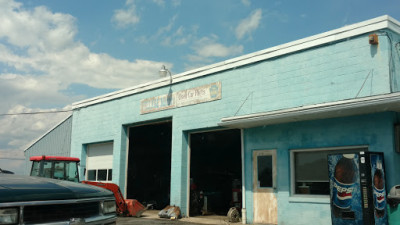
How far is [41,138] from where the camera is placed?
82.2ft

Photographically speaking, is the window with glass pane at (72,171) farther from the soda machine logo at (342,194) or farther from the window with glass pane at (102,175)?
the soda machine logo at (342,194)

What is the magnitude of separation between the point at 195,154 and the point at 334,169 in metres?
11.6

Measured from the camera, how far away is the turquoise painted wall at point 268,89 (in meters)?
10.8

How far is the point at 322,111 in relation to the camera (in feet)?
34.7

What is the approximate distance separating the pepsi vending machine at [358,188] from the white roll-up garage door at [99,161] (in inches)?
490

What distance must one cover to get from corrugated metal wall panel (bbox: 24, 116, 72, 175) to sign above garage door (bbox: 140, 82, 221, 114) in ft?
24.3

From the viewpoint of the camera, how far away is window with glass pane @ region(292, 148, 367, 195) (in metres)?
11.6

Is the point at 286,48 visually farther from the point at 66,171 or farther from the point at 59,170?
the point at 59,170

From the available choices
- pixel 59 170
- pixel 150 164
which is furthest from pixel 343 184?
pixel 150 164

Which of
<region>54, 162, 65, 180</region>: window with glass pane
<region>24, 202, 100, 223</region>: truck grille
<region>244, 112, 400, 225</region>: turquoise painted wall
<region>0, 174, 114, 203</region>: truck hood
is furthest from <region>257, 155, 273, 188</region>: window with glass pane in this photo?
<region>24, 202, 100, 223</region>: truck grille

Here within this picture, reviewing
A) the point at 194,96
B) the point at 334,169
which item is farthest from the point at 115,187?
the point at 334,169

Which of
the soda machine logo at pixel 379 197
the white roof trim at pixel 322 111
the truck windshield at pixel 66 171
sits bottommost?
the soda machine logo at pixel 379 197

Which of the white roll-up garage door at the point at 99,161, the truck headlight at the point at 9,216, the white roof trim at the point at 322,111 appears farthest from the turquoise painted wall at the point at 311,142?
the truck headlight at the point at 9,216

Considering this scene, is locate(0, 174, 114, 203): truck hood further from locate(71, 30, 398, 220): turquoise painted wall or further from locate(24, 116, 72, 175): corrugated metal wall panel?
locate(24, 116, 72, 175): corrugated metal wall panel
